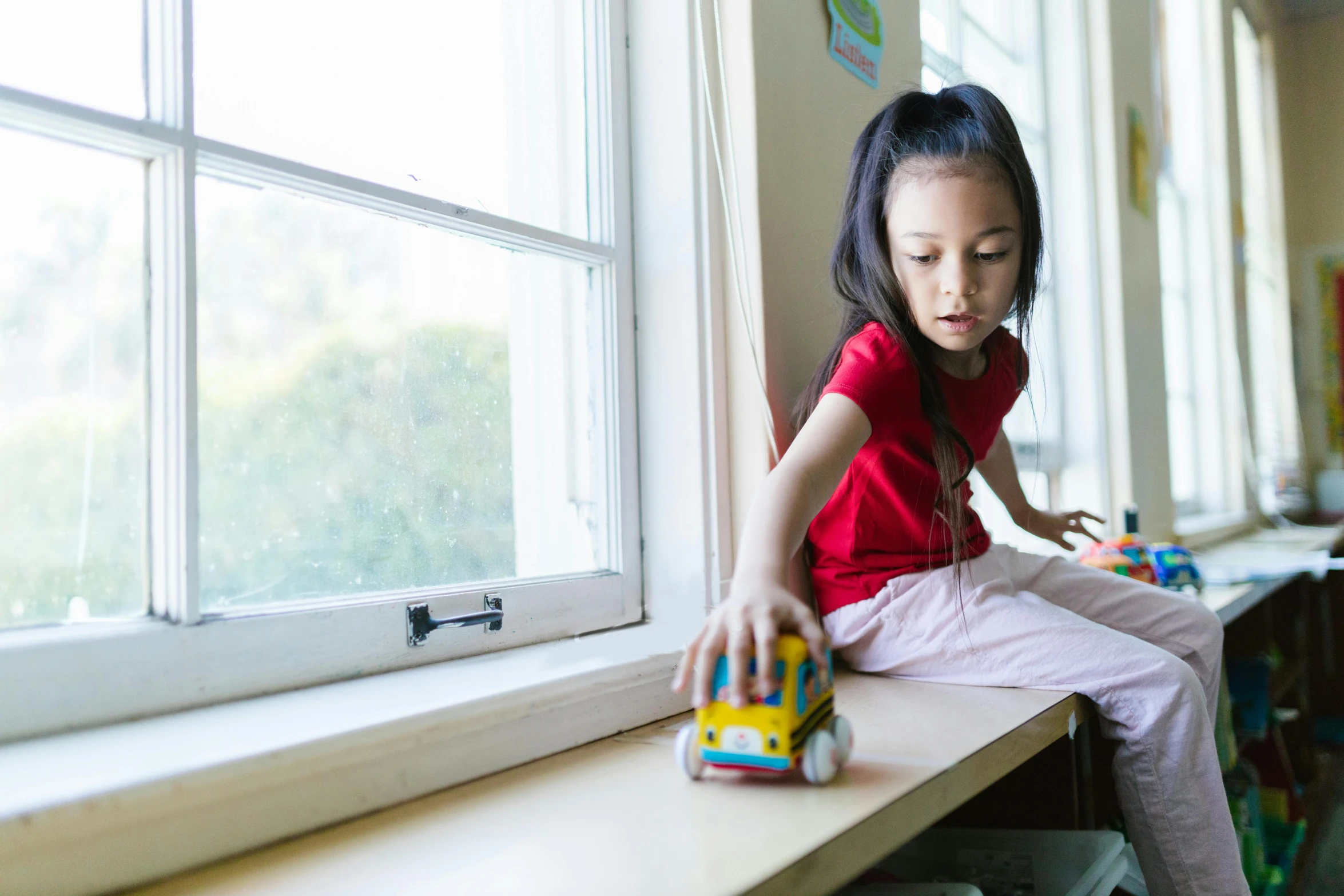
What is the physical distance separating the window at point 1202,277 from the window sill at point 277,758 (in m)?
3.08

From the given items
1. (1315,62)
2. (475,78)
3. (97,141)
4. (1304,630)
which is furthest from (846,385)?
(1315,62)

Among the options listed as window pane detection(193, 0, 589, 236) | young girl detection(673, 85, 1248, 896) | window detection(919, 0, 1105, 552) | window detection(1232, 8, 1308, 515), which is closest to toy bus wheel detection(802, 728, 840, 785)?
young girl detection(673, 85, 1248, 896)

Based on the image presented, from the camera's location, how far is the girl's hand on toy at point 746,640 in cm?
68

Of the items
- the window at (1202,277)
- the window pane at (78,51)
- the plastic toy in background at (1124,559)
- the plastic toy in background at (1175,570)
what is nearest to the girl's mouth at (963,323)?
the plastic toy in background at (1124,559)

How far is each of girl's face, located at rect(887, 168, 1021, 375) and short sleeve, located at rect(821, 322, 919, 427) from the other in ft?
0.24

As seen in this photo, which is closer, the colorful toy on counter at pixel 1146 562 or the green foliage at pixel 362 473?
the green foliage at pixel 362 473

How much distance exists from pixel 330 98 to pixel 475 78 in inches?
8.3

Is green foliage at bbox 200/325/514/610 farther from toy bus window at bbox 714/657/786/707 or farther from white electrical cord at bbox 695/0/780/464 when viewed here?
toy bus window at bbox 714/657/786/707

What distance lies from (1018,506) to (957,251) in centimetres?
55

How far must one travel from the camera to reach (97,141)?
30.1 inches

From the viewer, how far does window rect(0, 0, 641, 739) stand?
2.45 ft

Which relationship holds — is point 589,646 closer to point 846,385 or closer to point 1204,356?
point 846,385

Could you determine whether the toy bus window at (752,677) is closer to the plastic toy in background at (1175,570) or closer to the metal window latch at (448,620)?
the metal window latch at (448,620)

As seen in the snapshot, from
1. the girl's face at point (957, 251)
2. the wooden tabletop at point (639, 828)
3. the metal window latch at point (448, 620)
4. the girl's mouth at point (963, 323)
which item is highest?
the girl's face at point (957, 251)
